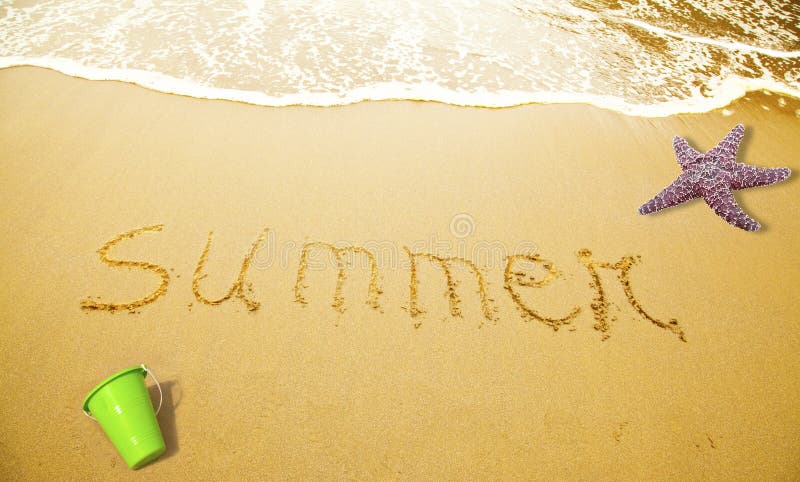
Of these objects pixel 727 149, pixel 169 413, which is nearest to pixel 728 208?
pixel 727 149

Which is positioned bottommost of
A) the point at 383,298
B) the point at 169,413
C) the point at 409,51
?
the point at 169,413

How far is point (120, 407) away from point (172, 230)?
1.53m

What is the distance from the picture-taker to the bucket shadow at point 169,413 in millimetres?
2293

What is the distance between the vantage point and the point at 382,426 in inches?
93.9

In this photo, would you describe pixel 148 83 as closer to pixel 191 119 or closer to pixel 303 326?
pixel 191 119

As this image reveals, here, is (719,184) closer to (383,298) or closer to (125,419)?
(383,298)

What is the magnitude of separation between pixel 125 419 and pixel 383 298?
5.49 ft

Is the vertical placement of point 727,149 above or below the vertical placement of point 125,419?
above

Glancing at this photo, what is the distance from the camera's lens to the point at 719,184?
11.6 ft

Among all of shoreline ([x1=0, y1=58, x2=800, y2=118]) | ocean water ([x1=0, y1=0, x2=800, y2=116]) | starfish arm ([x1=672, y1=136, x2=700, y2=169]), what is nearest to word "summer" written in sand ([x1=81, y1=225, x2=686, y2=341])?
starfish arm ([x1=672, y1=136, x2=700, y2=169])

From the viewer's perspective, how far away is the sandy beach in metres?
2.35

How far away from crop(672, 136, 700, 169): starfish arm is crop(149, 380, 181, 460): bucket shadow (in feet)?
15.3

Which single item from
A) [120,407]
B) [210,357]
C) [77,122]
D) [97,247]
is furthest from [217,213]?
[77,122]

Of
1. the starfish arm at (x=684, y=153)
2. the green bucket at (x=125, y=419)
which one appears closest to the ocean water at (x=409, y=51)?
the starfish arm at (x=684, y=153)
